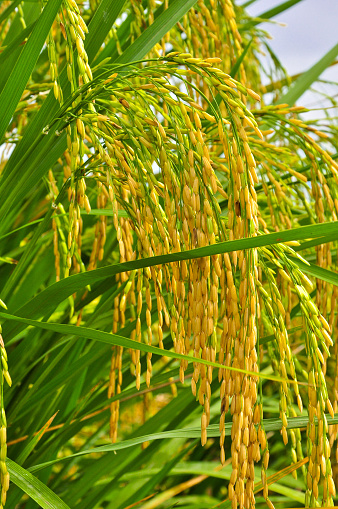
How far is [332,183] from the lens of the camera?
770 mm

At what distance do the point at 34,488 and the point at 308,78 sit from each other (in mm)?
998

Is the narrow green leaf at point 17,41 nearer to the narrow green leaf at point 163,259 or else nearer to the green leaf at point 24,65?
the green leaf at point 24,65

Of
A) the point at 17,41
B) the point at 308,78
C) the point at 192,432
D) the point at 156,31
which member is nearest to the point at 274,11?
the point at 308,78

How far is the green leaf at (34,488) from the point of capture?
24.6 inches

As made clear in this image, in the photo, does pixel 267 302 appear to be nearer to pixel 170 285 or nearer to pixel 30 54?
pixel 170 285

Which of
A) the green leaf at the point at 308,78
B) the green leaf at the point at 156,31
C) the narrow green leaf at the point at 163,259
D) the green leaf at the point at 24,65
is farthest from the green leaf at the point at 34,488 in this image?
the green leaf at the point at 308,78

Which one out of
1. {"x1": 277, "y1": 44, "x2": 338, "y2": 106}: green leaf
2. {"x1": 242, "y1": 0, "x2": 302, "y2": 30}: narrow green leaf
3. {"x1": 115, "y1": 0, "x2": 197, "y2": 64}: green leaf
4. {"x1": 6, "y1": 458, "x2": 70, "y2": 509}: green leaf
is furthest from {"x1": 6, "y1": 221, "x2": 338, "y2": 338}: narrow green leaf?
{"x1": 242, "y1": 0, "x2": 302, "y2": 30}: narrow green leaf

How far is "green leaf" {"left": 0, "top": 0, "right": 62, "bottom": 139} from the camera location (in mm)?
674

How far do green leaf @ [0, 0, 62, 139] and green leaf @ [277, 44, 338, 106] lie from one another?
2.07 feet

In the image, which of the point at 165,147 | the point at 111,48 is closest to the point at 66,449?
the point at 111,48

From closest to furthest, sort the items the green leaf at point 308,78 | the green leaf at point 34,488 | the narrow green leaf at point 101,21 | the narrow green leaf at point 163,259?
1. the narrow green leaf at point 163,259
2. the green leaf at point 34,488
3. the narrow green leaf at point 101,21
4. the green leaf at point 308,78

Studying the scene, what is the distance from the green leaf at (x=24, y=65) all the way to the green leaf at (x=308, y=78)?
632 mm

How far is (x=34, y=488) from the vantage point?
64cm

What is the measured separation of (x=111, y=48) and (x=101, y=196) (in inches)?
14.0
